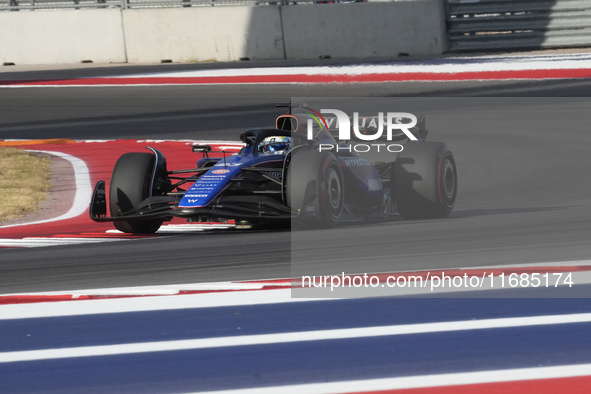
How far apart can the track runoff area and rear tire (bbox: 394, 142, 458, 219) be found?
2276mm

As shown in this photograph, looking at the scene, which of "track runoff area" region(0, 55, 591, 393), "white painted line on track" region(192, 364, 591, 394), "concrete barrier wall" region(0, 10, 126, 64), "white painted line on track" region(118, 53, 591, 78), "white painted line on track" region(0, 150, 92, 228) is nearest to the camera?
"white painted line on track" region(192, 364, 591, 394)

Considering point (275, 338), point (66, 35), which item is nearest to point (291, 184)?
point (275, 338)

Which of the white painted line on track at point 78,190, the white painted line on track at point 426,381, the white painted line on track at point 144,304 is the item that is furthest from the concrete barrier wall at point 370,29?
the white painted line on track at point 426,381

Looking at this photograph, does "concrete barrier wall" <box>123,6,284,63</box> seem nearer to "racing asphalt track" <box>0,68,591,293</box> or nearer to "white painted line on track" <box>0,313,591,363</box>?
"racing asphalt track" <box>0,68,591,293</box>

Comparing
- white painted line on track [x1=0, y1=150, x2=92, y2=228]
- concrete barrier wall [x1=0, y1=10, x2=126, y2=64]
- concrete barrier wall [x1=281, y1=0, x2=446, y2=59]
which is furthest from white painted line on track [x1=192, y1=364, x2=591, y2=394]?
concrete barrier wall [x1=0, y1=10, x2=126, y2=64]

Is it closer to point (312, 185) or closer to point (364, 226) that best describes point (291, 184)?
point (312, 185)

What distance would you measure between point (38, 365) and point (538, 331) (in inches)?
93.3

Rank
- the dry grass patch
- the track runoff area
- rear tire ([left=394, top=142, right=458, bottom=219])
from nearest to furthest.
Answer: the track runoff area
rear tire ([left=394, top=142, right=458, bottom=219])
the dry grass patch

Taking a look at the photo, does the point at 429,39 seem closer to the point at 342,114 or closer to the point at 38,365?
the point at 342,114

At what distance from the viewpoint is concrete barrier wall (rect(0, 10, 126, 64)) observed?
23703mm

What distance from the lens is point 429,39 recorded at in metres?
22.0

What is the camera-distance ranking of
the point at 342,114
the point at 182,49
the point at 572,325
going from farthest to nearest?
1. the point at 182,49
2. the point at 342,114
3. the point at 572,325

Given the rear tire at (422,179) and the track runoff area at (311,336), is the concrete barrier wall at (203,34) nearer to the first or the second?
the rear tire at (422,179)

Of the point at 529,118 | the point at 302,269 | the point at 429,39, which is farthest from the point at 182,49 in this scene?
the point at 302,269
